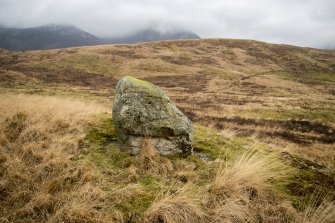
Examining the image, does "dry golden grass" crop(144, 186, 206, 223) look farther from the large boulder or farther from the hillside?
the large boulder

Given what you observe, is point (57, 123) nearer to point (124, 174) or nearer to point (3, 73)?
point (124, 174)

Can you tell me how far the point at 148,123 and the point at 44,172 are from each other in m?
2.68

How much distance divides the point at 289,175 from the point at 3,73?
6030 cm

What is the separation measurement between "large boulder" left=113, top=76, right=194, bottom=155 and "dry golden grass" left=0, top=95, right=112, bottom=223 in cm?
127

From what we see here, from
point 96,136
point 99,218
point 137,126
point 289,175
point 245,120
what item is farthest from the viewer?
point 245,120

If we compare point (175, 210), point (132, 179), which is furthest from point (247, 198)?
point (132, 179)

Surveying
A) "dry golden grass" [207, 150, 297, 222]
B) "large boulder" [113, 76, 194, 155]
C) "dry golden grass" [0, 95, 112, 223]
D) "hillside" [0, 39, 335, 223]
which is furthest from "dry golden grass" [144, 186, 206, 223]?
"large boulder" [113, 76, 194, 155]

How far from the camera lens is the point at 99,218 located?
12.9 feet

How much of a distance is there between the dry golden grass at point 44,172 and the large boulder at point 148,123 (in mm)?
1268

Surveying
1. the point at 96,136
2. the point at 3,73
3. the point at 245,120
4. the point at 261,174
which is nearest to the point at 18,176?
the point at 96,136

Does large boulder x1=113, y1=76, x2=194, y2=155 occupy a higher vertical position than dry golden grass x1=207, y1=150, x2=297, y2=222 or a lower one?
higher

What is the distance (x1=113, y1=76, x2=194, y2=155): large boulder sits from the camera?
6516mm

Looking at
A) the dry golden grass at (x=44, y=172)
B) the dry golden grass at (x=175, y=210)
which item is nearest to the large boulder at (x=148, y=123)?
the dry golden grass at (x=44, y=172)

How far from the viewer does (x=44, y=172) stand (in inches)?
203
